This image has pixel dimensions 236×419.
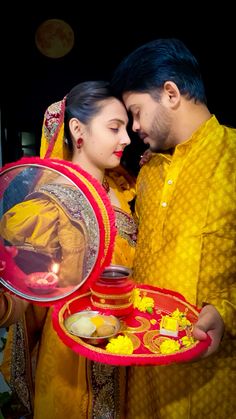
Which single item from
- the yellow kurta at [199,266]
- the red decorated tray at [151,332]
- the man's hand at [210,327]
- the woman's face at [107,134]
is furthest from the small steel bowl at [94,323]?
the woman's face at [107,134]

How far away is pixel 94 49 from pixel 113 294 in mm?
2025

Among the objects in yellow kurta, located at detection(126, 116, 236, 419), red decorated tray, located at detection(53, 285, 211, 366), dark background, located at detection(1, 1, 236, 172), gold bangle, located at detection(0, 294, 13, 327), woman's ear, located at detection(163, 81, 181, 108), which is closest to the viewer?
red decorated tray, located at detection(53, 285, 211, 366)

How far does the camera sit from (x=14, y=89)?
106 inches

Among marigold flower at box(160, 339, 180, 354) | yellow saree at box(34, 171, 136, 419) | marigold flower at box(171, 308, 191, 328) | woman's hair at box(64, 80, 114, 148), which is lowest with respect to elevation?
yellow saree at box(34, 171, 136, 419)

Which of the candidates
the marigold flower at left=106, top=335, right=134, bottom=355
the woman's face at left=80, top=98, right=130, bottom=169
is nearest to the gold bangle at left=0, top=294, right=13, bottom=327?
the marigold flower at left=106, top=335, right=134, bottom=355

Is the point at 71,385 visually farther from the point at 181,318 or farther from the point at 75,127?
the point at 75,127

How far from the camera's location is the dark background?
7.87 feet

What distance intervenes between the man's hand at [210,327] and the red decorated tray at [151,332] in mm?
36

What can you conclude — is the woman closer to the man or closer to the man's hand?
the man

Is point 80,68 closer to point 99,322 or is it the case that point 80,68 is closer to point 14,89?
point 14,89

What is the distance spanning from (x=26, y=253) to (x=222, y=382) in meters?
1.04

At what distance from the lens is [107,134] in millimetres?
1690

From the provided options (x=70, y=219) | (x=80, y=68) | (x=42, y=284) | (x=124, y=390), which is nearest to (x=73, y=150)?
(x=70, y=219)

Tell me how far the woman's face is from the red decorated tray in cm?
70
